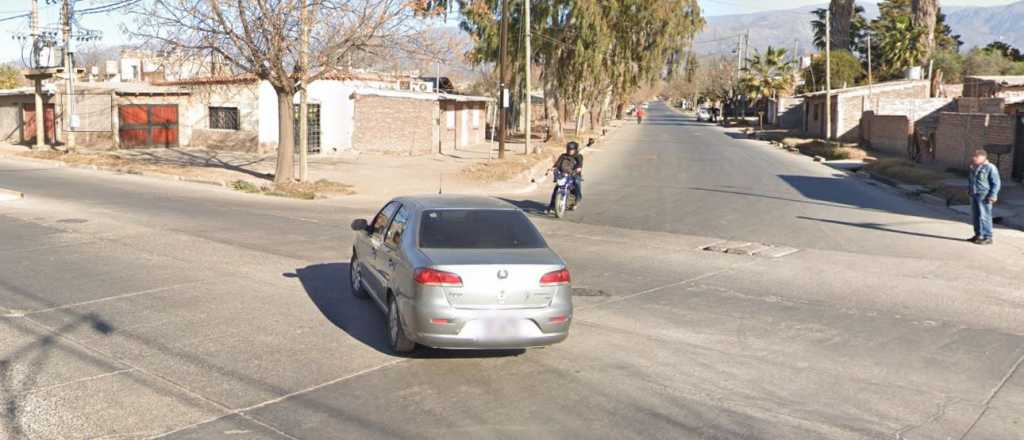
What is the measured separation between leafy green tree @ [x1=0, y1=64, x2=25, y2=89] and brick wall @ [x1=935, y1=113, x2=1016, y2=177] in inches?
2423

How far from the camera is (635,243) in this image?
15945mm

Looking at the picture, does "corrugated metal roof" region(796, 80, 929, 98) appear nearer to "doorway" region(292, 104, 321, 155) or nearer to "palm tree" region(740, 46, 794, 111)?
"palm tree" region(740, 46, 794, 111)

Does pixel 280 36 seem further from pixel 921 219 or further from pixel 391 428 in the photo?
pixel 391 428

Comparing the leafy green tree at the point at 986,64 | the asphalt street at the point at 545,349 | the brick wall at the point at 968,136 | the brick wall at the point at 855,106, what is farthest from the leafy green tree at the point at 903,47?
the asphalt street at the point at 545,349

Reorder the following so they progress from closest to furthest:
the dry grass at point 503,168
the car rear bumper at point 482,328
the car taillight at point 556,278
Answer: the car rear bumper at point 482,328 → the car taillight at point 556,278 → the dry grass at point 503,168

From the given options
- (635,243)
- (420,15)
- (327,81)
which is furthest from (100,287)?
(327,81)

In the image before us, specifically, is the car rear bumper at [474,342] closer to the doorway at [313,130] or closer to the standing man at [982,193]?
the standing man at [982,193]

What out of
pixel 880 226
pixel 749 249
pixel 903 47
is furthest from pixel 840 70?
pixel 749 249

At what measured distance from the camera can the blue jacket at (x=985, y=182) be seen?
51.0ft

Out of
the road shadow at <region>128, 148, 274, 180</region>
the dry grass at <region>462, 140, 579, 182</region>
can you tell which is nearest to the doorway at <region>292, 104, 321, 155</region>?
the road shadow at <region>128, 148, 274, 180</region>

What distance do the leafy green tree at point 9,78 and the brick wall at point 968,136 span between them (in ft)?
202

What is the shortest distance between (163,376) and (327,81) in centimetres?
2912

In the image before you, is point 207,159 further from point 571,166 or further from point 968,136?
point 968,136

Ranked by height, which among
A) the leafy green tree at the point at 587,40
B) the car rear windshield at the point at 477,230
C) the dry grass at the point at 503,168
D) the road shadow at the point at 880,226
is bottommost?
the road shadow at the point at 880,226
